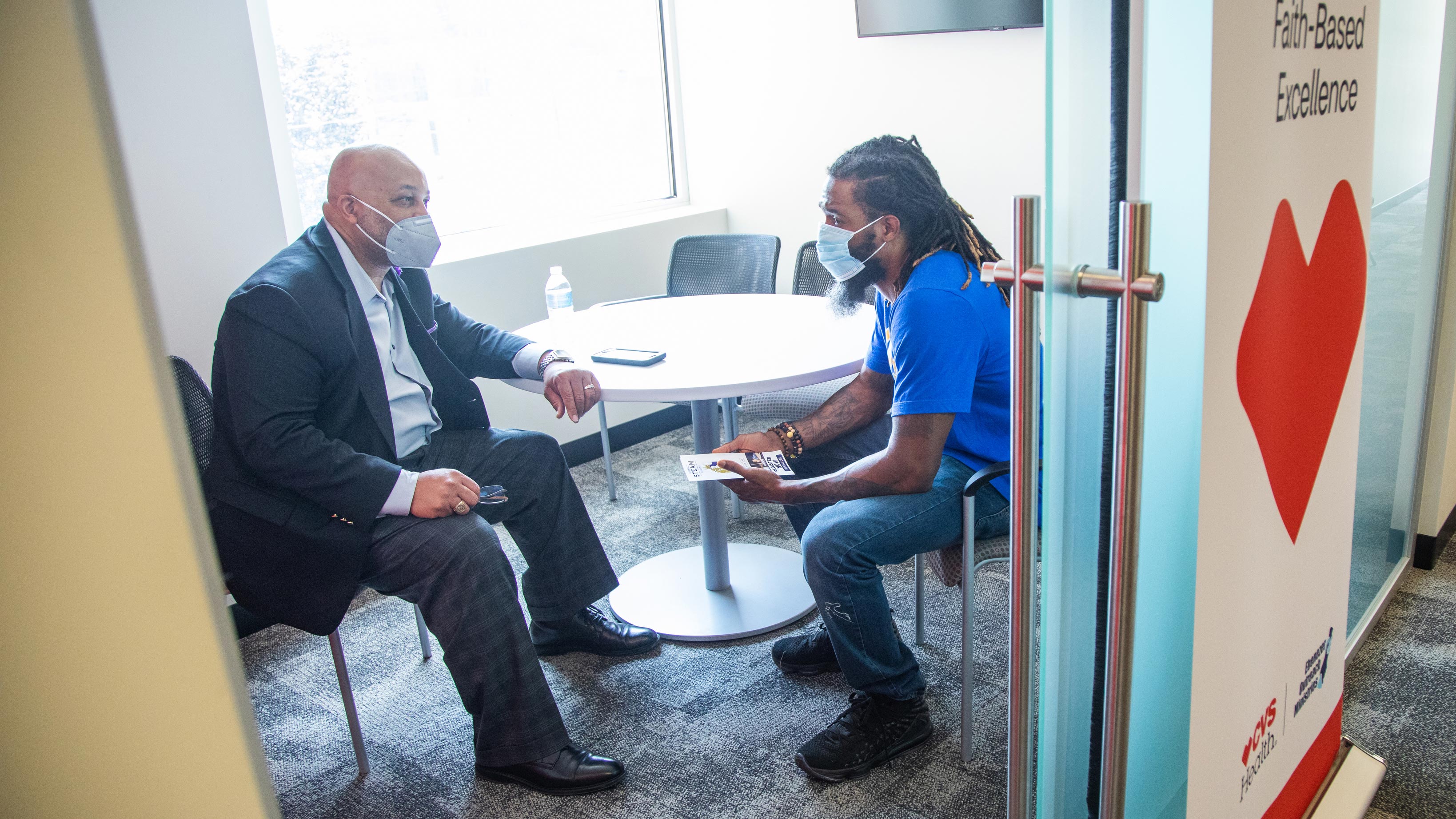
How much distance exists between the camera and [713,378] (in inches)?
86.4

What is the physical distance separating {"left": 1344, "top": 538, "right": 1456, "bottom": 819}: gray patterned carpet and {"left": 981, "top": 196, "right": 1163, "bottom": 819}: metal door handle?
115cm

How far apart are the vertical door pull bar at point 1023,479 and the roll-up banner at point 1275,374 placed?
200 mm

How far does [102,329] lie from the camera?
1.55 feet

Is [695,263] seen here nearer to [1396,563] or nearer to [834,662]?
[834,662]

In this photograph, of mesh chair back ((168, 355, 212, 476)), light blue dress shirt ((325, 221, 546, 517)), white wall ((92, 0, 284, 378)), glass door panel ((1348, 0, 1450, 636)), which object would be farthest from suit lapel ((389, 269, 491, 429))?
glass door panel ((1348, 0, 1450, 636))

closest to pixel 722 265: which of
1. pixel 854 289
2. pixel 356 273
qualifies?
pixel 854 289

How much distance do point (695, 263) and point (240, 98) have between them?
5.44 ft

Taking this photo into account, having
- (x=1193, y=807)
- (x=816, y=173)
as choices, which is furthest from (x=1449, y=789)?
(x=816, y=173)

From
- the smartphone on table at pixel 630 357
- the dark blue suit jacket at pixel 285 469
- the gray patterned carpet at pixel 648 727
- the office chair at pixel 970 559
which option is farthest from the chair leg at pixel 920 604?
the dark blue suit jacket at pixel 285 469

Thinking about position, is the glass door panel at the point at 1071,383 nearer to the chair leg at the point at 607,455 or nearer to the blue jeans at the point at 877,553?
the blue jeans at the point at 877,553

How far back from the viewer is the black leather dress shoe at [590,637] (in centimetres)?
258

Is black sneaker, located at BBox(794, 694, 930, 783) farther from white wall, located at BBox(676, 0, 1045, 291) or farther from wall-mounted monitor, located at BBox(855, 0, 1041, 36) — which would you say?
wall-mounted monitor, located at BBox(855, 0, 1041, 36)

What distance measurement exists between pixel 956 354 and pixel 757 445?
635mm

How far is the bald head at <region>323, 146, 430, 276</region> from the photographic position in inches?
88.7
